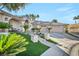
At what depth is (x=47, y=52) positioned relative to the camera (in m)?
1.96

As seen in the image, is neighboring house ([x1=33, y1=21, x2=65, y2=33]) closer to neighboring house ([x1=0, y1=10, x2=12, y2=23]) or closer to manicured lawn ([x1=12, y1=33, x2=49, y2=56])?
manicured lawn ([x1=12, y1=33, x2=49, y2=56])

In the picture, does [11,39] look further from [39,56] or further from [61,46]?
[61,46]

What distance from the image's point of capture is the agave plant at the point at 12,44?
1.90 m

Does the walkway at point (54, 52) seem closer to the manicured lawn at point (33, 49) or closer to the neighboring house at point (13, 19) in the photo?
the manicured lawn at point (33, 49)

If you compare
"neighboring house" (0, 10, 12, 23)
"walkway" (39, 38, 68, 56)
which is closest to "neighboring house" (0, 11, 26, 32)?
"neighboring house" (0, 10, 12, 23)

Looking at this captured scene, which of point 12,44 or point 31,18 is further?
point 31,18

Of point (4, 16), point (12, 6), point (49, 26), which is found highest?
point (12, 6)

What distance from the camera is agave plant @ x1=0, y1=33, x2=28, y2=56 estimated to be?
1.90m

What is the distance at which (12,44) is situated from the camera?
1.91 meters

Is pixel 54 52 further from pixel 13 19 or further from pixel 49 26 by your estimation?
pixel 13 19

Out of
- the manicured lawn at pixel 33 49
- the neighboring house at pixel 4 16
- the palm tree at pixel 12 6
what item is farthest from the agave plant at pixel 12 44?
the palm tree at pixel 12 6

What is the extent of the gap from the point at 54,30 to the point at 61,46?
19 centimetres

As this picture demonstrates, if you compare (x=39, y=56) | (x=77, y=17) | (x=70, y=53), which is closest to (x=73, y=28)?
(x=77, y=17)

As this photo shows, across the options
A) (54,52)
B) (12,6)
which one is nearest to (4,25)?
(12,6)
